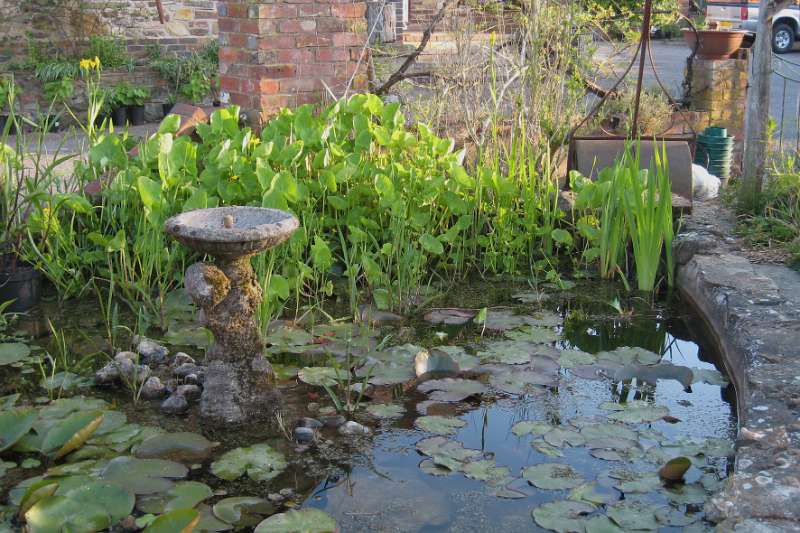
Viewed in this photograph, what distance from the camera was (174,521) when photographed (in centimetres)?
225

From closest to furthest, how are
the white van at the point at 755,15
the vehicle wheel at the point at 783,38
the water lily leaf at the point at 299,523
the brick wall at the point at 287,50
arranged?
the water lily leaf at the point at 299,523 → the brick wall at the point at 287,50 → the white van at the point at 755,15 → the vehicle wheel at the point at 783,38

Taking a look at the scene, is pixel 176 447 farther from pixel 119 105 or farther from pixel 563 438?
pixel 119 105

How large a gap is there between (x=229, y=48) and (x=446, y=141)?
5.34 feet

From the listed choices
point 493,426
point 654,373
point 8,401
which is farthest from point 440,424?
point 8,401

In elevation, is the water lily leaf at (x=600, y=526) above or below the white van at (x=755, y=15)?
below

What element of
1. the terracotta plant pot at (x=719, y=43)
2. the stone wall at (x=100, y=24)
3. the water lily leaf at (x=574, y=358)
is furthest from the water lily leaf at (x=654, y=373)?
the stone wall at (x=100, y=24)


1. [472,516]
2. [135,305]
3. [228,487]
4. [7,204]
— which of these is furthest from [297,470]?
[7,204]

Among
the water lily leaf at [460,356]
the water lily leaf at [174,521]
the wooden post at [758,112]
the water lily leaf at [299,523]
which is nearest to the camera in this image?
the water lily leaf at [174,521]

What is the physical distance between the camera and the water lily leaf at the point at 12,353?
11.4ft

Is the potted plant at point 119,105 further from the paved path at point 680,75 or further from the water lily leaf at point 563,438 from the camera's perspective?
the water lily leaf at point 563,438

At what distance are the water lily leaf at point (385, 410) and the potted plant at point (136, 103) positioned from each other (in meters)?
6.85

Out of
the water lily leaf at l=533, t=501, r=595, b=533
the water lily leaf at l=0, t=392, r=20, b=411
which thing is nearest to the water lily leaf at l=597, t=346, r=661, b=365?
the water lily leaf at l=533, t=501, r=595, b=533

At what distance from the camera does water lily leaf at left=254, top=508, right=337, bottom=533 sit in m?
2.35

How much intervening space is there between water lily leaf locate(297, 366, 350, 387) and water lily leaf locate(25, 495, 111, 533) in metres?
1.04
